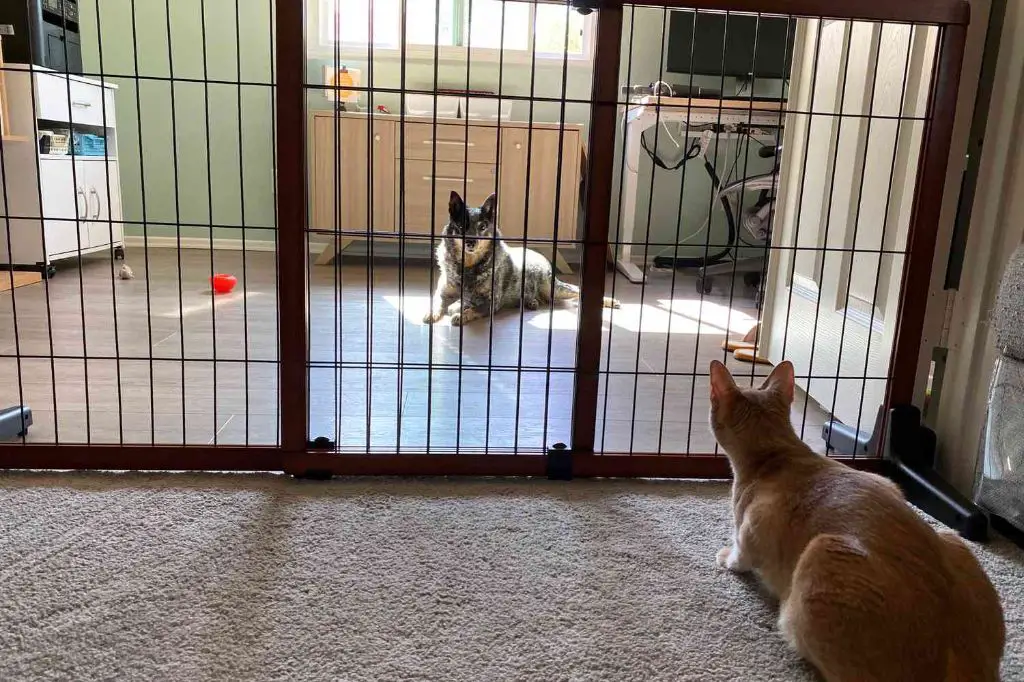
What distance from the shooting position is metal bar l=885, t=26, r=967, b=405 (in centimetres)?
158

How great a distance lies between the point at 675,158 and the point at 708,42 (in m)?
0.80

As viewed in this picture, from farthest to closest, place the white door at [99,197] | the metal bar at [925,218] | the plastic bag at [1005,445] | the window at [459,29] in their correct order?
1. the window at [459,29]
2. the white door at [99,197]
3. the metal bar at [925,218]
4. the plastic bag at [1005,445]

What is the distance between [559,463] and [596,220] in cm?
55

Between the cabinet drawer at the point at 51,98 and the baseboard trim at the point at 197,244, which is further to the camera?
the baseboard trim at the point at 197,244

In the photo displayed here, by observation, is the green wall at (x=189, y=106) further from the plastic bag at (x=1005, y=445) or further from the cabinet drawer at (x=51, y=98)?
the plastic bag at (x=1005, y=445)

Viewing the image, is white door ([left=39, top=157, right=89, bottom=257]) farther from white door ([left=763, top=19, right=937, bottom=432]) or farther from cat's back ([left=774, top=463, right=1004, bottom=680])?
cat's back ([left=774, top=463, right=1004, bottom=680])

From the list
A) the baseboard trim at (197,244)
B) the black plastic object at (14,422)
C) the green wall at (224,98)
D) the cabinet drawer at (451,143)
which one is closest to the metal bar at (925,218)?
the black plastic object at (14,422)

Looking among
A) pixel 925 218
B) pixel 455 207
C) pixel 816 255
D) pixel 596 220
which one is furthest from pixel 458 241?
pixel 925 218

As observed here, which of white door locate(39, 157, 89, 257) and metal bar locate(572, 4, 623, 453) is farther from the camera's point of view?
white door locate(39, 157, 89, 257)

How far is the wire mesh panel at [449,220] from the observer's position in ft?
7.60

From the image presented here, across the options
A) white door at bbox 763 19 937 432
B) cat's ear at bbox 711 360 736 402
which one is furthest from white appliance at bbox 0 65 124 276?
cat's ear at bbox 711 360 736 402

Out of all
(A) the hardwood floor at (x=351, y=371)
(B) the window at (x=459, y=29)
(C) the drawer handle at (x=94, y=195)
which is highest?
(B) the window at (x=459, y=29)

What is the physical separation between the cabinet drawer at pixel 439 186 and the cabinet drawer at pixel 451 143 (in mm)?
44

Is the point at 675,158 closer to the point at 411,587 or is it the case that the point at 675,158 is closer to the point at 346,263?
the point at 346,263
